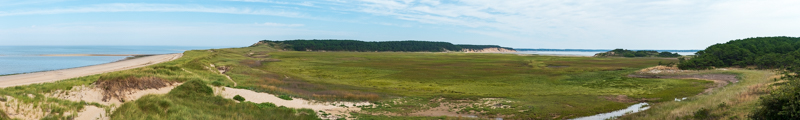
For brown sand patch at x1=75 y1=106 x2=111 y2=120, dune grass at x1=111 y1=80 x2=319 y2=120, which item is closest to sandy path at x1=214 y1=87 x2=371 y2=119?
dune grass at x1=111 y1=80 x2=319 y2=120

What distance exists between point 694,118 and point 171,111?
2140 cm

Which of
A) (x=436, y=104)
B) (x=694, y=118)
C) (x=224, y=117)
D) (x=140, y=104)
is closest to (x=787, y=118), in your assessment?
(x=694, y=118)

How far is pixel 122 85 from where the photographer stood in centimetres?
2241

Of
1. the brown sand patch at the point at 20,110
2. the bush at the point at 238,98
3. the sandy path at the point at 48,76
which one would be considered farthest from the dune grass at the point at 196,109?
the sandy path at the point at 48,76

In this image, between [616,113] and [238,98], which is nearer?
[616,113]

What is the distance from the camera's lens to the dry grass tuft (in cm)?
2148

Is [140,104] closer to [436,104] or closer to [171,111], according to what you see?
[171,111]

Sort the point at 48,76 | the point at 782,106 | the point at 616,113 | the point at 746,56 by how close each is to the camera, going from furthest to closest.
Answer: the point at 746,56 → the point at 48,76 → the point at 616,113 → the point at 782,106

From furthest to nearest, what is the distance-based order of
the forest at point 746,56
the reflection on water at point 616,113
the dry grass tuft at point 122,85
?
the forest at point 746,56 < the dry grass tuft at point 122,85 < the reflection on water at point 616,113

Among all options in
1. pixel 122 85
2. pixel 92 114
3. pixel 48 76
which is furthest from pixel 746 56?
pixel 48 76

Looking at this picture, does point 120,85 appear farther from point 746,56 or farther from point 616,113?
point 746,56

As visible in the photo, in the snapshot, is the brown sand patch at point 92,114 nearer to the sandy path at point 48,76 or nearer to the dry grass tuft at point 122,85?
the dry grass tuft at point 122,85

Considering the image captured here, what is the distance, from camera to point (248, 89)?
28.6 metres

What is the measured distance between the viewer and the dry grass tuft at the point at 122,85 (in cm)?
2148
